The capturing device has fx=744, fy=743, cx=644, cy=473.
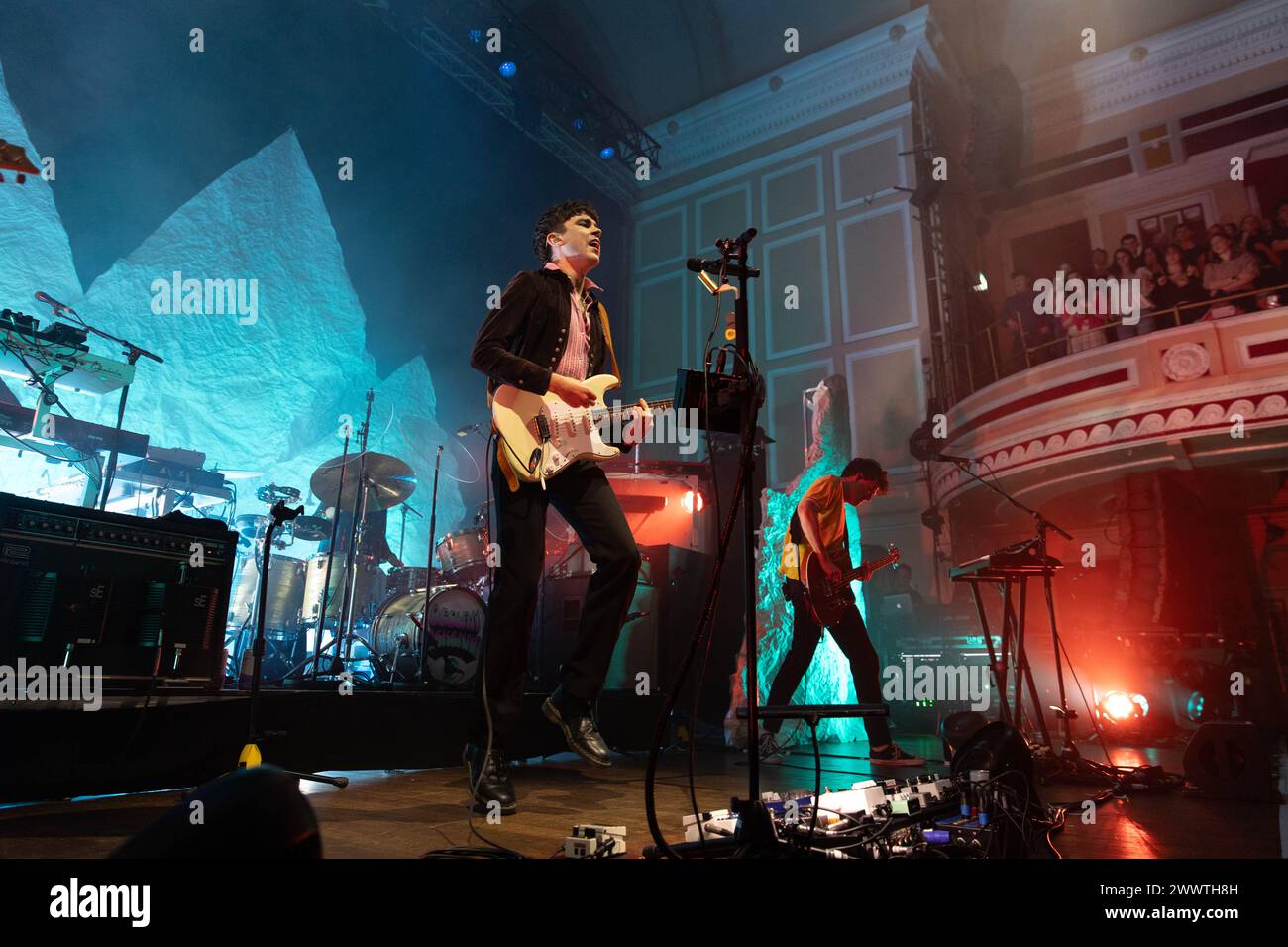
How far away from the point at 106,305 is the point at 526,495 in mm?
8132

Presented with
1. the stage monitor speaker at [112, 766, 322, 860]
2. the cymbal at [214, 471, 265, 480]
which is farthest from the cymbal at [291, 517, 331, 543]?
the stage monitor speaker at [112, 766, 322, 860]

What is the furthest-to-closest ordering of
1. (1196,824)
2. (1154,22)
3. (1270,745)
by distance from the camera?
(1154,22) < (1270,745) < (1196,824)

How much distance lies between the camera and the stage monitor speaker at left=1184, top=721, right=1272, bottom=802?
10.3 feet

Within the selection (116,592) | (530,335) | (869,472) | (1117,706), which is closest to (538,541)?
(530,335)

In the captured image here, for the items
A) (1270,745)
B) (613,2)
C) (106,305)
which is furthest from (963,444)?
(106,305)

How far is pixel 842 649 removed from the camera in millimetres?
4812

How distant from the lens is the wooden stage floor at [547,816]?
194 cm

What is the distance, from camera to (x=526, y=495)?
2.66 metres

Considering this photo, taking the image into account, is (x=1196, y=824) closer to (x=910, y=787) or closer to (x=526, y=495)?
(x=910, y=787)

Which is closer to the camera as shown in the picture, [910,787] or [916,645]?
[910,787]

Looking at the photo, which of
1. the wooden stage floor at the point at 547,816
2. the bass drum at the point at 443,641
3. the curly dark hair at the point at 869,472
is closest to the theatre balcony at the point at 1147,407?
the curly dark hair at the point at 869,472

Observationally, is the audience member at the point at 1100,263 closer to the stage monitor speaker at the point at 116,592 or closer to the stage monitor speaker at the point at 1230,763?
the stage monitor speaker at the point at 1230,763

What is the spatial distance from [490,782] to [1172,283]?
1011 centimetres

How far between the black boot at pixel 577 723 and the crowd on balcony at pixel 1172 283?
7094mm
